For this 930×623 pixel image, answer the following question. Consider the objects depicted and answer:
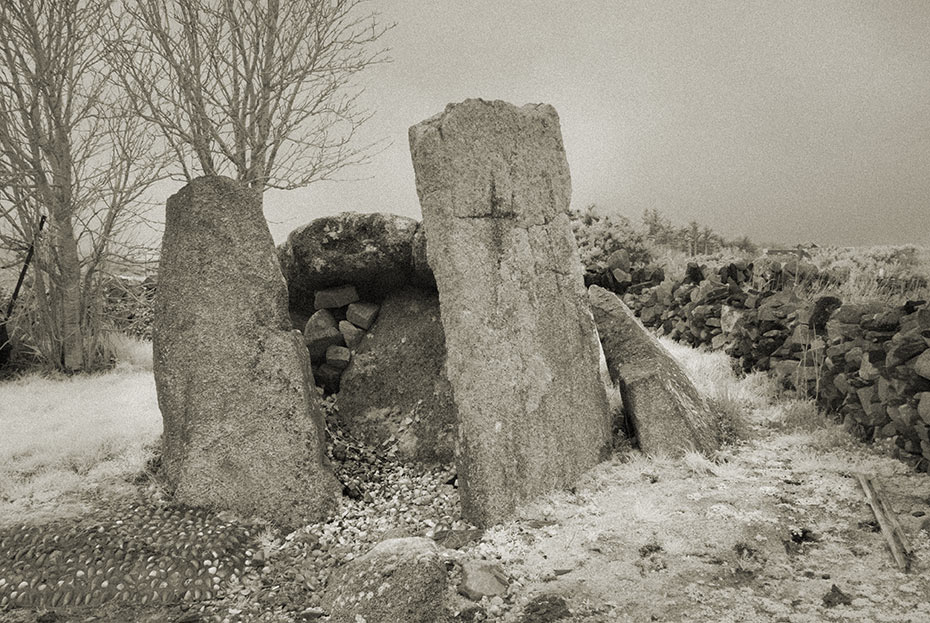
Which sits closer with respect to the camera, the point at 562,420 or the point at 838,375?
the point at 562,420

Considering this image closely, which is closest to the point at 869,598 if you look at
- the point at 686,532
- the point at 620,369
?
the point at 686,532

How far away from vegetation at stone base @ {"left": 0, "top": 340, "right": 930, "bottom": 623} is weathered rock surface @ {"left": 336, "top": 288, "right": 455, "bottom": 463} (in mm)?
300

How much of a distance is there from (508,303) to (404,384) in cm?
178

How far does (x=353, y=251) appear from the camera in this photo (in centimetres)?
682

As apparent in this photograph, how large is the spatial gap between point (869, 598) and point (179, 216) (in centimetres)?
551

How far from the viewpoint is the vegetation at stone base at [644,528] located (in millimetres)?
3645

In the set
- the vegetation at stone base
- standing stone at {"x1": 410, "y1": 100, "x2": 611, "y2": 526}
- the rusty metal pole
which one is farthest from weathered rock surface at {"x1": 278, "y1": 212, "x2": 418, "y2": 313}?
the rusty metal pole

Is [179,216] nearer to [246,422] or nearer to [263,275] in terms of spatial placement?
[263,275]

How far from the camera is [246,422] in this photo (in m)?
5.43

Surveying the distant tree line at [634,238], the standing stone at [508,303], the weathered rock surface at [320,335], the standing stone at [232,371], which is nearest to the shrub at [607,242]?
the distant tree line at [634,238]

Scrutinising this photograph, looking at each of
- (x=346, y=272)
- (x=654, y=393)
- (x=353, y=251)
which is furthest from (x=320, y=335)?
(x=654, y=393)

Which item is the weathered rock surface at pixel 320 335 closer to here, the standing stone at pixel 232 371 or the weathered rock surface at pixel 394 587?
the standing stone at pixel 232 371

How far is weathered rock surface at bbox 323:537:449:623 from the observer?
381 cm

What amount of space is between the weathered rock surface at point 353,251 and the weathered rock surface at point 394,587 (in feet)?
10.5
